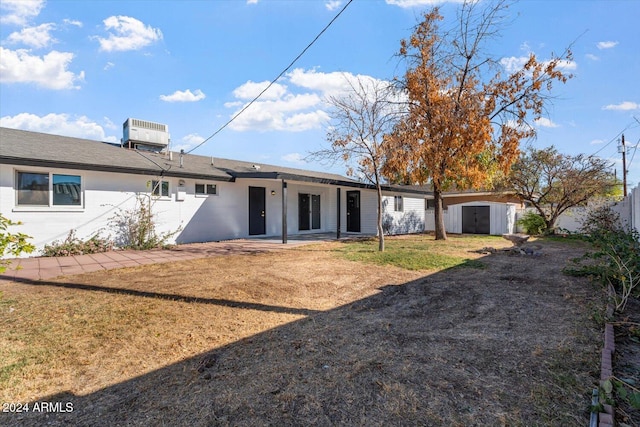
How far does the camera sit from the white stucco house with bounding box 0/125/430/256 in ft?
27.7

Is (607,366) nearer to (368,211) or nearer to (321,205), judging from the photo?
(368,211)

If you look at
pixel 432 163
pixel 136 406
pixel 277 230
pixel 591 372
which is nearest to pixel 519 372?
pixel 591 372

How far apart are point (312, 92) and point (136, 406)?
10887 millimetres

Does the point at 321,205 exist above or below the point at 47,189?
below

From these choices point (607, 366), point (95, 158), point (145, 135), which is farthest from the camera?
point (145, 135)

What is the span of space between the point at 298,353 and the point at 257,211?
36.4 feet

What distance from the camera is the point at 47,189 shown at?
8.70 metres

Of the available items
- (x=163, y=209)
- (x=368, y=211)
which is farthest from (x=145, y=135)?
(x=368, y=211)

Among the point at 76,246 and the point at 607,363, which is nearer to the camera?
the point at 607,363

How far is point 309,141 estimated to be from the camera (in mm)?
11492

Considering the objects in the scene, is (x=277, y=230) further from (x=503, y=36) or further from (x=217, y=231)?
(x=503, y=36)

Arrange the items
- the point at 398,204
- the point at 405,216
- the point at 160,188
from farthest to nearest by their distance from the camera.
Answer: the point at 405,216
the point at 398,204
the point at 160,188

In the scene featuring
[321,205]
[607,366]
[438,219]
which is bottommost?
[607,366]

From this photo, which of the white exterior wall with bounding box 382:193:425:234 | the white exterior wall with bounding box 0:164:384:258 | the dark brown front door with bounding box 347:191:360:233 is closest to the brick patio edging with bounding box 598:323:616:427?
the white exterior wall with bounding box 0:164:384:258
